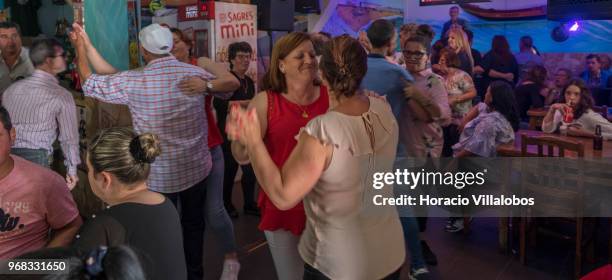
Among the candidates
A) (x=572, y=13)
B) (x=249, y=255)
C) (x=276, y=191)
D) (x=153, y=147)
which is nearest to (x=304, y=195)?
(x=276, y=191)

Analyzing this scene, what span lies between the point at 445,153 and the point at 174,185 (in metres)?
2.91

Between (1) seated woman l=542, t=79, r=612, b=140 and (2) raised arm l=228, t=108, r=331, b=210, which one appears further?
(1) seated woman l=542, t=79, r=612, b=140

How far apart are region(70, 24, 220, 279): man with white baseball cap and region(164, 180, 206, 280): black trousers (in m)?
0.01

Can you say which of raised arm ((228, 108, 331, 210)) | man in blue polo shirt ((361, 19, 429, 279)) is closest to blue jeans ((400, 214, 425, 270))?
man in blue polo shirt ((361, 19, 429, 279))

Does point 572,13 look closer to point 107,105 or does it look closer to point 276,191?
point 107,105

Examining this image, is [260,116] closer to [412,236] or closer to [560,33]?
[412,236]

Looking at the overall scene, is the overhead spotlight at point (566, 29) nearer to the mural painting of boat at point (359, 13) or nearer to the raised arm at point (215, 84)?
the mural painting of boat at point (359, 13)

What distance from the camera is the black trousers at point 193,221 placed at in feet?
8.64

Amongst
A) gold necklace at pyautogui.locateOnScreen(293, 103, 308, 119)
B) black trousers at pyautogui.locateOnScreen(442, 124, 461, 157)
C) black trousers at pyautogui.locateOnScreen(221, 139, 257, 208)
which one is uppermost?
gold necklace at pyautogui.locateOnScreen(293, 103, 308, 119)

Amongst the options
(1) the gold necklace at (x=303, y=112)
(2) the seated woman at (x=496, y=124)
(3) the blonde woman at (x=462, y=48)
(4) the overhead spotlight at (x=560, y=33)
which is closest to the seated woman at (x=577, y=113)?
(2) the seated woman at (x=496, y=124)

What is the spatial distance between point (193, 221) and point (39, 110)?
3.86 feet

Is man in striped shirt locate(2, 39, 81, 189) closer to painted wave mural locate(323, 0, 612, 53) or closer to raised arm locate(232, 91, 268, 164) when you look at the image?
raised arm locate(232, 91, 268, 164)

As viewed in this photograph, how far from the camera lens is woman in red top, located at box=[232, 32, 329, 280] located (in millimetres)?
1926

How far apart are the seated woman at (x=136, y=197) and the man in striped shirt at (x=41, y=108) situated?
1.71m
